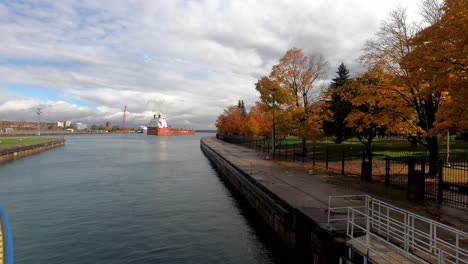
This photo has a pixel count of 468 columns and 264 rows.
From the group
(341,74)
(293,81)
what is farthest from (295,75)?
(341,74)

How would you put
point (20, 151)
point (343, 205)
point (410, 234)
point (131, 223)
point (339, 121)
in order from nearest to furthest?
point (410, 234)
point (343, 205)
point (131, 223)
point (339, 121)
point (20, 151)

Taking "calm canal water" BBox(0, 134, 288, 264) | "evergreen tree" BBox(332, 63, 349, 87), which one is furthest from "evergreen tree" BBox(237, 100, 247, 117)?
"calm canal water" BBox(0, 134, 288, 264)

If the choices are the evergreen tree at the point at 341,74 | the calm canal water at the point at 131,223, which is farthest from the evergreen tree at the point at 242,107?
the calm canal water at the point at 131,223

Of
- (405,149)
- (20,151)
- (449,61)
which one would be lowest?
(20,151)

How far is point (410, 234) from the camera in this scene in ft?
30.6

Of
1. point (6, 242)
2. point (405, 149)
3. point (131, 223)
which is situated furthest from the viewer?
point (405, 149)

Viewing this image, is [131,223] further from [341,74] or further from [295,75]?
[341,74]

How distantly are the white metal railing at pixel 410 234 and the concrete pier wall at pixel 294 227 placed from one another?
0.60 metres

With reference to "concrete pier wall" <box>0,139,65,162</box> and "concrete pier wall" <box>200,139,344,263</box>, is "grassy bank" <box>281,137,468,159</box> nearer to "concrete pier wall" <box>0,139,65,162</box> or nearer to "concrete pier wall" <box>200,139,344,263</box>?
"concrete pier wall" <box>200,139,344,263</box>

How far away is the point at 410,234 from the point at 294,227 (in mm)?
4062

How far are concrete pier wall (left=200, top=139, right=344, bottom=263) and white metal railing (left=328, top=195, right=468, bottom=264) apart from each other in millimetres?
605

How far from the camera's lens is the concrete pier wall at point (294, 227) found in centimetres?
936

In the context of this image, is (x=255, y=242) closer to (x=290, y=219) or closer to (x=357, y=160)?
(x=290, y=219)

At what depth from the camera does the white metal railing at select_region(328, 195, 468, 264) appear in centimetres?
654
